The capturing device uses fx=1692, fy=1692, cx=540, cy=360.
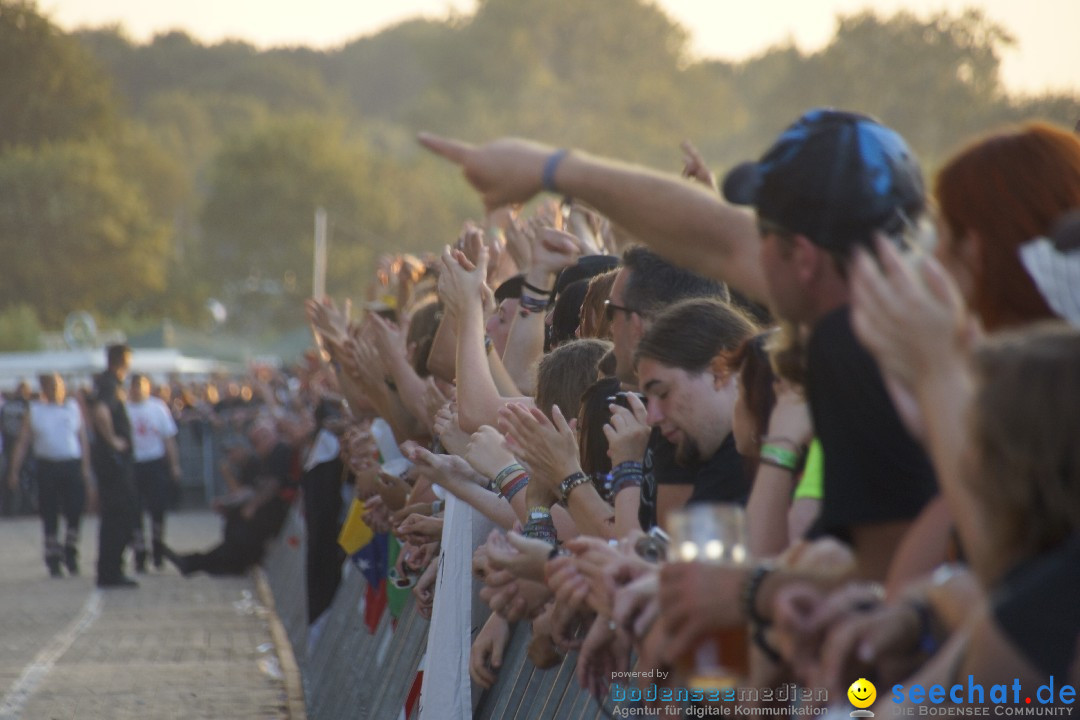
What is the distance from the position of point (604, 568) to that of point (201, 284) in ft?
Answer: 225

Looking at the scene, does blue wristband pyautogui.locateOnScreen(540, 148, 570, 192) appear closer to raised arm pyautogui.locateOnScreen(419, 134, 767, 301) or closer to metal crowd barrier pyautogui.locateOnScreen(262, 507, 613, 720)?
raised arm pyautogui.locateOnScreen(419, 134, 767, 301)

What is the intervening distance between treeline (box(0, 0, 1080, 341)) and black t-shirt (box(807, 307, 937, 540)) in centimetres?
4072

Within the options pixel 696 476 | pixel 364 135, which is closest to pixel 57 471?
pixel 696 476

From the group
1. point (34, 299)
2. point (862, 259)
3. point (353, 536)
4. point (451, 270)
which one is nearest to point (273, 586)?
point (353, 536)

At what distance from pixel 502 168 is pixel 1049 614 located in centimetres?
147

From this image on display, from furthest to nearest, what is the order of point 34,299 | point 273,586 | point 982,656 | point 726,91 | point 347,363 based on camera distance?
point 726,91 < point 34,299 < point 273,586 < point 347,363 < point 982,656

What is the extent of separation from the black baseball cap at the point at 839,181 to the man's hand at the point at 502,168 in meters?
0.50

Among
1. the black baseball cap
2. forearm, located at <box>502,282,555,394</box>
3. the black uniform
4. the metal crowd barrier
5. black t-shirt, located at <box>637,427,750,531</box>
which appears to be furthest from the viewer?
the black uniform

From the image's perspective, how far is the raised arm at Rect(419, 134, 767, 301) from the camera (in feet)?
10.5

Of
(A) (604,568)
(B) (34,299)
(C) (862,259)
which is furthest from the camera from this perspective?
(B) (34,299)

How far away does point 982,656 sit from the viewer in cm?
212

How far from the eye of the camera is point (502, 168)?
126 inches

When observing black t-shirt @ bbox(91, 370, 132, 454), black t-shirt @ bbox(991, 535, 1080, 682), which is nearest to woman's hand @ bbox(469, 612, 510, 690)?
black t-shirt @ bbox(991, 535, 1080, 682)

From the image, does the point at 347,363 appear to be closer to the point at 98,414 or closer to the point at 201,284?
the point at 98,414
